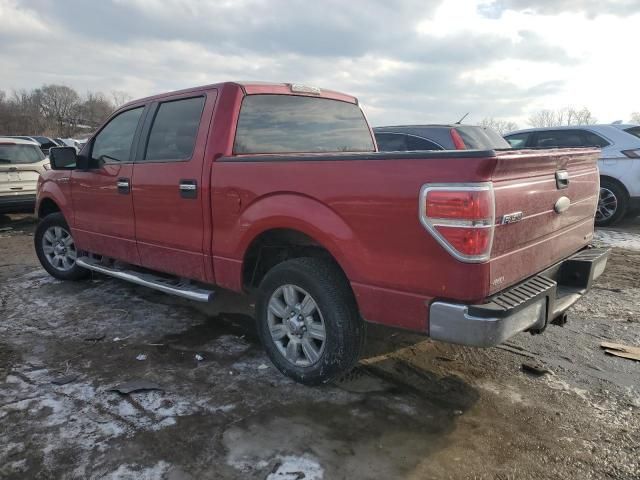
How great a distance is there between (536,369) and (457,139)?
434 centimetres

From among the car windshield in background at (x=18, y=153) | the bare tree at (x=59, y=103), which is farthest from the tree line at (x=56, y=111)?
the car windshield in background at (x=18, y=153)

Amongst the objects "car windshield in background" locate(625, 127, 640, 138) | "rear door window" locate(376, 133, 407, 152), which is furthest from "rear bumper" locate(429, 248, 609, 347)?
"car windshield in background" locate(625, 127, 640, 138)

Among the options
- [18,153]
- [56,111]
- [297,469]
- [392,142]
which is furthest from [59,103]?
[297,469]

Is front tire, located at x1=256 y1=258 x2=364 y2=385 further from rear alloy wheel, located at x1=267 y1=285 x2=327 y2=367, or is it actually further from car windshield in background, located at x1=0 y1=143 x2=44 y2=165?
car windshield in background, located at x1=0 y1=143 x2=44 y2=165

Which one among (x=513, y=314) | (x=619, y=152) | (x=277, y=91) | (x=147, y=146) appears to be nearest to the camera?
(x=513, y=314)

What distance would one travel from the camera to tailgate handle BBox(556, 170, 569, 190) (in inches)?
120

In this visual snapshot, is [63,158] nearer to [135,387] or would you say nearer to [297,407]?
[135,387]

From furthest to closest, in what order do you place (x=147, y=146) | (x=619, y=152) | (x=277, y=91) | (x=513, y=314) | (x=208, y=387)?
1. (x=619, y=152)
2. (x=147, y=146)
3. (x=277, y=91)
4. (x=208, y=387)
5. (x=513, y=314)

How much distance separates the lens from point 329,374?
3.13 m

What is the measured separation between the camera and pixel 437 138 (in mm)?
7352

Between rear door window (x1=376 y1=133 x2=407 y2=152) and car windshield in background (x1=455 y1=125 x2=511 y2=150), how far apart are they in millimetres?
842

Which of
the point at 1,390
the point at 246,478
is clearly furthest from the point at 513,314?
the point at 1,390

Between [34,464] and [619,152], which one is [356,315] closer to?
[34,464]

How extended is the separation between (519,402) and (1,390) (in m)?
3.31
